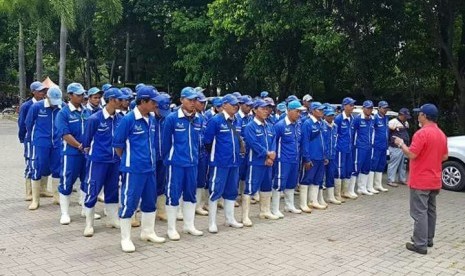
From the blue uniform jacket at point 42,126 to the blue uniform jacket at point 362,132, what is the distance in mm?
5763

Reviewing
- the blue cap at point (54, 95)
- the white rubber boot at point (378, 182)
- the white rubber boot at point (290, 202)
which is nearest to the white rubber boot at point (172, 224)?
the white rubber boot at point (290, 202)

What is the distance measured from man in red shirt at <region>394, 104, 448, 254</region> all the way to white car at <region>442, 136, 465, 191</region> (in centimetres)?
491

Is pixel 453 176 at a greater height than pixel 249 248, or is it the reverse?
pixel 453 176

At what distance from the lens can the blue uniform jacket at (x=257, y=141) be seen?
744 centimetres

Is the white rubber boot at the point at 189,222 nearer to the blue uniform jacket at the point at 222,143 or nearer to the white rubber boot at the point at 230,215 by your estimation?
the white rubber boot at the point at 230,215

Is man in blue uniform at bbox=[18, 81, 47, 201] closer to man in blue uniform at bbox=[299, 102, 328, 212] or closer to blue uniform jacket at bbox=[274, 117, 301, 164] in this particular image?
blue uniform jacket at bbox=[274, 117, 301, 164]

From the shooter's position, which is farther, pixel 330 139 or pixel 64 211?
pixel 330 139

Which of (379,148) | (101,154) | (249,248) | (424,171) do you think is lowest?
(249,248)

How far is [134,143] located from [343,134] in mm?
4837

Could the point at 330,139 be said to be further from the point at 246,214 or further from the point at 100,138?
the point at 100,138

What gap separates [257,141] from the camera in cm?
746

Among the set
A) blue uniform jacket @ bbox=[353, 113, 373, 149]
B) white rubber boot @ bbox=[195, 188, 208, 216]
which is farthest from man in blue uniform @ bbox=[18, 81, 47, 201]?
blue uniform jacket @ bbox=[353, 113, 373, 149]

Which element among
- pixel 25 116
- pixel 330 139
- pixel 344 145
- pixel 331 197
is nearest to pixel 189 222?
pixel 330 139

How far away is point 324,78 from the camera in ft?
64.2
